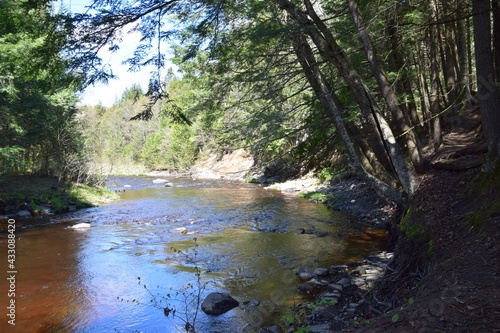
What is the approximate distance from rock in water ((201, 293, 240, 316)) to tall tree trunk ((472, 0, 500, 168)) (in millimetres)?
4641

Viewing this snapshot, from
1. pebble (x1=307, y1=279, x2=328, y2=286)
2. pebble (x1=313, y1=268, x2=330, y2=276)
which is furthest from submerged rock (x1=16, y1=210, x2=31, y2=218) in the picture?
pebble (x1=307, y1=279, x2=328, y2=286)

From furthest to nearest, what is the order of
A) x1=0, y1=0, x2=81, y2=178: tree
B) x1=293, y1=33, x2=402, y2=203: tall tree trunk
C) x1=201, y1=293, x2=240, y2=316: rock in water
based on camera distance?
x1=293, y1=33, x2=402, y2=203: tall tree trunk, x1=201, y1=293, x2=240, y2=316: rock in water, x1=0, y1=0, x2=81, y2=178: tree

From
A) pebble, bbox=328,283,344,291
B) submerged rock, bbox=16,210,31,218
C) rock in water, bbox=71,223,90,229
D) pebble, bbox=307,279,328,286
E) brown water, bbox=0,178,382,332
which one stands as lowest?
brown water, bbox=0,178,382,332

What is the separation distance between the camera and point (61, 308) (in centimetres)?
656

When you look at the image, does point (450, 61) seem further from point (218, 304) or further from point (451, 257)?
point (218, 304)

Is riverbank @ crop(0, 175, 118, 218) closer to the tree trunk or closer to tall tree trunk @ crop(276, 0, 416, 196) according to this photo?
tall tree trunk @ crop(276, 0, 416, 196)

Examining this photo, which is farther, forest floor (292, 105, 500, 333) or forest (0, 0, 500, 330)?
forest (0, 0, 500, 330)

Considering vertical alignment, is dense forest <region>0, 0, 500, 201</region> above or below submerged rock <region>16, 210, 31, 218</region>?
above

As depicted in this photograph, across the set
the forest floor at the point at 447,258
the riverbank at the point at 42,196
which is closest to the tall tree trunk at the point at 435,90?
the forest floor at the point at 447,258

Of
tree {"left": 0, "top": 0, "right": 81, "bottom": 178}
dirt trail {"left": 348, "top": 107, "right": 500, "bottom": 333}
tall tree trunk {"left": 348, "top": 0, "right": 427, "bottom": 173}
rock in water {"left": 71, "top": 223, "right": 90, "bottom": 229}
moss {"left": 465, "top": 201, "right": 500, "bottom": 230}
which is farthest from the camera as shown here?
rock in water {"left": 71, "top": 223, "right": 90, "bottom": 229}

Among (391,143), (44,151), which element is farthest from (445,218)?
(44,151)

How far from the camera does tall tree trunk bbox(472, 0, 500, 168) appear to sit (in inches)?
204

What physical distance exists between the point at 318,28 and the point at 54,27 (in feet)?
15.4

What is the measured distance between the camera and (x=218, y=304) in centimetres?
619
